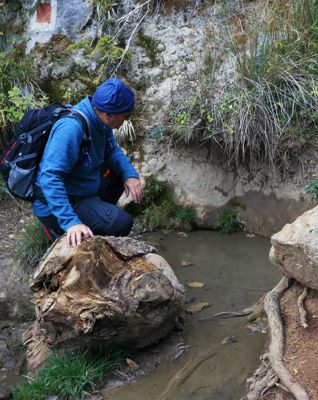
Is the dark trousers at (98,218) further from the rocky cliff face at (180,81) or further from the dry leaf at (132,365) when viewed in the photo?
the rocky cliff face at (180,81)

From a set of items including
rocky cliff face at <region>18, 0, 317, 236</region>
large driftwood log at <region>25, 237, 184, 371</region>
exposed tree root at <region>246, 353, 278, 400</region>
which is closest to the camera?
exposed tree root at <region>246, 353, 278, 400</region>

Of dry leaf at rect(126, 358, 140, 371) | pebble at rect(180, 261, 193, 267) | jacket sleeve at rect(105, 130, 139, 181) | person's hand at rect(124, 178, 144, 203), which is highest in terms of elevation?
jacket sleeve at rect(105, 130, 139, 181)

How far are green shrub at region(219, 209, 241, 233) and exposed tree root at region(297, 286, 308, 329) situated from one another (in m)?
2.04

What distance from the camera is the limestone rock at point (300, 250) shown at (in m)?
3.01

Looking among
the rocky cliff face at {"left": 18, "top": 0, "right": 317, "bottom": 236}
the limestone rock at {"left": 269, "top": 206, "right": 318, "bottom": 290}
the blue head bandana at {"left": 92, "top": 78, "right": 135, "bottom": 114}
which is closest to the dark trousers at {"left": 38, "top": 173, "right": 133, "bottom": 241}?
the blue head bandana at {"left": 92, "top": 78, "right": 135, "bottom": 114}

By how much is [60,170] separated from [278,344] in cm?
169

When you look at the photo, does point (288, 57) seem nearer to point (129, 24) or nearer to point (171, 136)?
point (171, 136)

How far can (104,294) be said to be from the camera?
337 centimetres

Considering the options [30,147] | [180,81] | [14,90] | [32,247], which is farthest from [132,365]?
[14,90]

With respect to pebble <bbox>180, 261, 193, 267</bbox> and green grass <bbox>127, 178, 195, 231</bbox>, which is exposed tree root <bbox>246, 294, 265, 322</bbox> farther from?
green grass <bbox>127, 178, 195, 231</bbox>

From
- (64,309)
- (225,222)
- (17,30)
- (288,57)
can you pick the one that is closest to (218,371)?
(64,309)

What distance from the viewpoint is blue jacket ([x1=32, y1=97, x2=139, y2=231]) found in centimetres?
347

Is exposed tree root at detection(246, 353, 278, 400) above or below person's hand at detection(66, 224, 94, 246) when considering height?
below

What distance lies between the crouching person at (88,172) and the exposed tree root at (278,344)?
1.21 m
